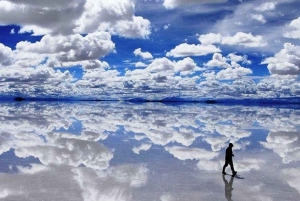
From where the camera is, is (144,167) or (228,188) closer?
(228,188)

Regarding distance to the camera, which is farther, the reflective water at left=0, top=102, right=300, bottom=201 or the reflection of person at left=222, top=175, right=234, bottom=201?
the reflective water at left=0, top=102, right=300, bottom=201

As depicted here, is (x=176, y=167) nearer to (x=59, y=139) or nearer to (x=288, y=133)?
(x=59, y=139)

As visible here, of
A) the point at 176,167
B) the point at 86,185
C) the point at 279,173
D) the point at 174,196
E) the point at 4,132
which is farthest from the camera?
the point at 4,132

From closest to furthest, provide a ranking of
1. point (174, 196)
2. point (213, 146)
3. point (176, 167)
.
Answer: point (174, 196) < point (176, 167) < point (213, 146)

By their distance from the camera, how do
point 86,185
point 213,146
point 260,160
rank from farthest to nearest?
point 213,146, point 260,160, point 86,185

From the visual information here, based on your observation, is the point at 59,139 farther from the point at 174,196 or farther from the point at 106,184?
the point at 174,196

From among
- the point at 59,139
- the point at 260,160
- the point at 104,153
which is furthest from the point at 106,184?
the point at 59,139

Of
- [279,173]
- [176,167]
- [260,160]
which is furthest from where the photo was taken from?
[260,160]

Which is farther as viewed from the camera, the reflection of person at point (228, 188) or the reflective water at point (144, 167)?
the reflective water at point (144, 167)

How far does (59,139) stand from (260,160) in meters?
14.5

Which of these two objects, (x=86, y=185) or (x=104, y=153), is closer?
(x=86, y=185)

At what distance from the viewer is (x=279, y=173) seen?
634 inches

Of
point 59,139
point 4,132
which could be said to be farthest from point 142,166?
point 4,132

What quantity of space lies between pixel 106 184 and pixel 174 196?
9.39 ft
